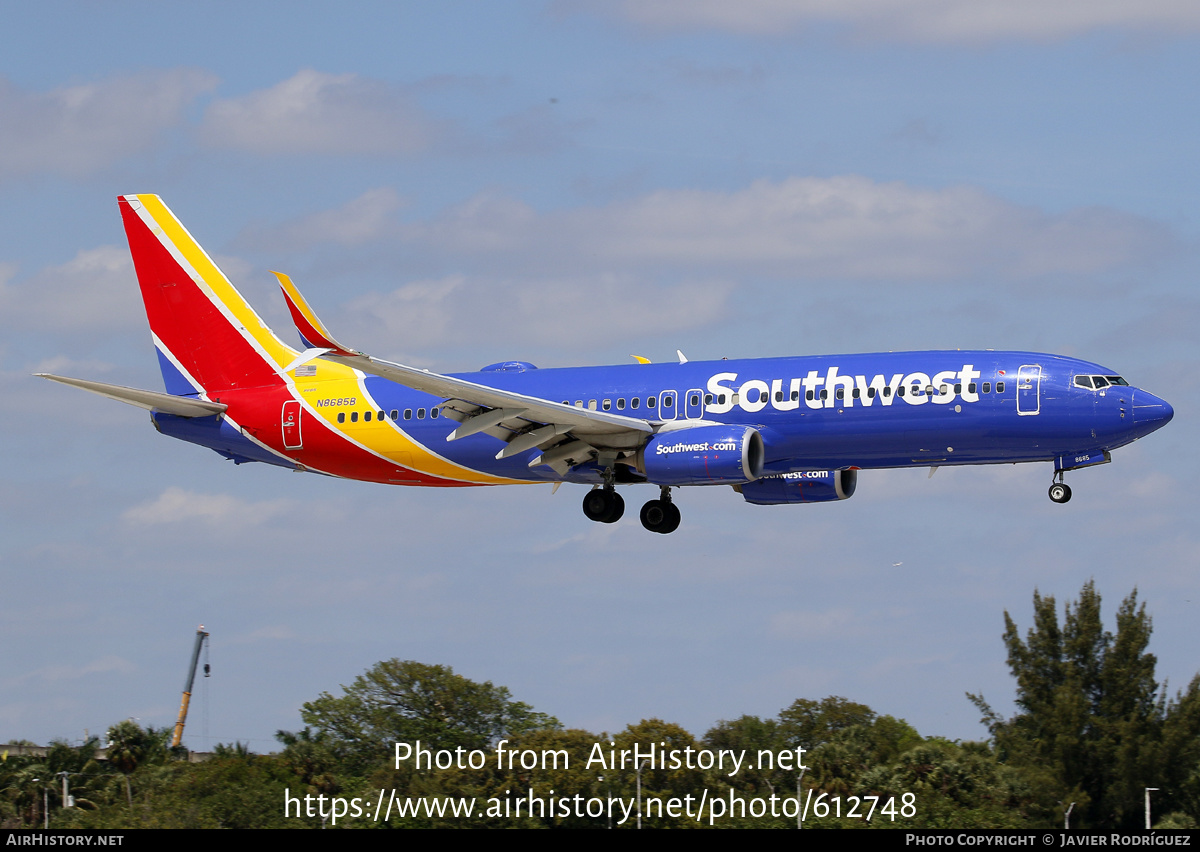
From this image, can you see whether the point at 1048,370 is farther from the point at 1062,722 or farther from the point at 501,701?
the point at 501,701

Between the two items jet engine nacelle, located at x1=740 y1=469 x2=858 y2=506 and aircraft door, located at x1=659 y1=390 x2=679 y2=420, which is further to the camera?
jet engine nacelle, located at x1=740 y1=469 x2=858 y2=506

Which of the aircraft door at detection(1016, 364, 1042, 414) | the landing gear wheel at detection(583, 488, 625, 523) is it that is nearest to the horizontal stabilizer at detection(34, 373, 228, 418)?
the landing gear wheel at detection(583, 488, 625, 523)

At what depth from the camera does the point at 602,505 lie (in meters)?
53.5

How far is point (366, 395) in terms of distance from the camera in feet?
183

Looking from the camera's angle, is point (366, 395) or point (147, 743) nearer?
point (366, 395)

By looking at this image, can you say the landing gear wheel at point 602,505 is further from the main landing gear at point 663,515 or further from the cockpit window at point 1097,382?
the cockpit window at point 1097,382

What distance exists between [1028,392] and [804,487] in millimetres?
10241

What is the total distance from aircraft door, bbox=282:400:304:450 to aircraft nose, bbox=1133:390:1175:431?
93.5 feet

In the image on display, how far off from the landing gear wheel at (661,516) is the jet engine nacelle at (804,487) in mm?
2753

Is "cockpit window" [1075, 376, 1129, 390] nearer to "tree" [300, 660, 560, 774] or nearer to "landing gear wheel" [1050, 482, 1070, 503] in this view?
"landing gear wheel" [1050, 482, 1070, 503]

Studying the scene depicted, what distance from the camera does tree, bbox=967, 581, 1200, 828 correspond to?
8931cm
